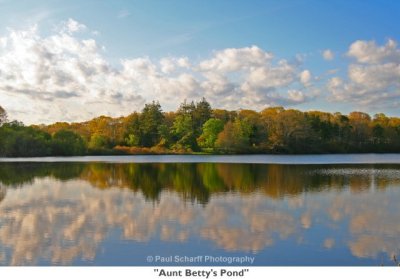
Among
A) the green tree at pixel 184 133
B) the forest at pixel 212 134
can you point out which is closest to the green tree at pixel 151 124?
the forest at pixel 212 134

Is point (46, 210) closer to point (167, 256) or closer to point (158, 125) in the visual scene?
point (167, 256)

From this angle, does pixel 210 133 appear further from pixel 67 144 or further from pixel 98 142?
pixel 67 144

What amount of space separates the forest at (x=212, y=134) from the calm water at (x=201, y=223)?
2164 inches

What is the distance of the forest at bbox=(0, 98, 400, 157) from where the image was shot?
79938mm

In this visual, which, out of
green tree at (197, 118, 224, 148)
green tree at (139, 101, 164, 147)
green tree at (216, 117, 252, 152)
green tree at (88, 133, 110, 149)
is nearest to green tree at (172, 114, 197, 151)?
green tree at (197, 118, 224, 148)

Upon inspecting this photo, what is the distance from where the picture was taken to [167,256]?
1131 cm

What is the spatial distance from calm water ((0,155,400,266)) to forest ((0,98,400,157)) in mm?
54959

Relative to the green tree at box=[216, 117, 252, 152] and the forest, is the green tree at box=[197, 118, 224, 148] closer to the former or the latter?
the forest

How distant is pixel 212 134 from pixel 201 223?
75.7m

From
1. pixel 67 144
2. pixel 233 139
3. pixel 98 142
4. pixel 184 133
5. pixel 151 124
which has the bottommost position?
pixel 67 144

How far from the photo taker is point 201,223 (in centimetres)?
1508

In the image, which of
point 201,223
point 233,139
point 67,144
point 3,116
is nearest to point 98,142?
point 67,144

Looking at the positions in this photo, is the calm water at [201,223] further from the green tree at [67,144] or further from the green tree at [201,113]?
the green tree at [201,113]

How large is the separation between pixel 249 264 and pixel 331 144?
291ft
